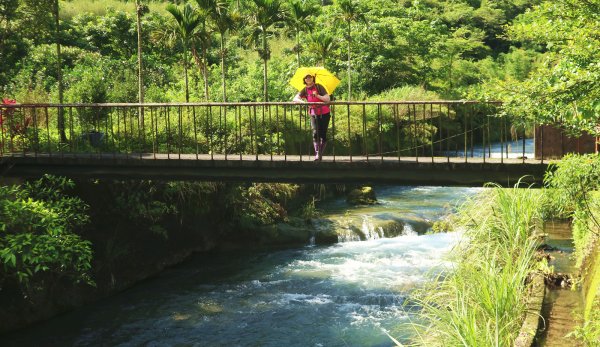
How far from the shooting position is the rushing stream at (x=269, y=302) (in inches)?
385

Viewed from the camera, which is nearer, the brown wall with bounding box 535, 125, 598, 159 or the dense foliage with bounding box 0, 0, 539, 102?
the brown wall with bounding box 535, 125, 598, 159

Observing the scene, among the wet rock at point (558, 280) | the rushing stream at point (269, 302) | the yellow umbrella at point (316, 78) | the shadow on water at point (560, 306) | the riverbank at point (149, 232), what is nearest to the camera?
the shadow on water at point (560, 306)

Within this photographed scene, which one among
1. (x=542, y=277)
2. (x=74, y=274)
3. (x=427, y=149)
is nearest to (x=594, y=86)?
(x=542, y=277)

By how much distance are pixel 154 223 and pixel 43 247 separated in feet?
12.6

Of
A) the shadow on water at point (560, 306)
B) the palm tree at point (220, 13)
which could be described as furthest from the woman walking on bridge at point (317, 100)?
the palm tree at point (220, 13)

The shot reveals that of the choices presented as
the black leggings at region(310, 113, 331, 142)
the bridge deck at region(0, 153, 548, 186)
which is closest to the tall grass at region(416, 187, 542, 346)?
the bridge deck at region(0, 153, 548, 186)

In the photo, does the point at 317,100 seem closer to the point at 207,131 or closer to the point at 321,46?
the point at 207,131

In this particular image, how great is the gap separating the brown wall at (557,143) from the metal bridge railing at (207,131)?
0.40 metres

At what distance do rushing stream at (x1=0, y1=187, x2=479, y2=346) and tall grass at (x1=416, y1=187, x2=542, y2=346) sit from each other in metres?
0.66

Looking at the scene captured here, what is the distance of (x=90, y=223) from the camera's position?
39.8 ft

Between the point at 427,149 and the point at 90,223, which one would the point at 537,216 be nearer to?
the point at 90,223

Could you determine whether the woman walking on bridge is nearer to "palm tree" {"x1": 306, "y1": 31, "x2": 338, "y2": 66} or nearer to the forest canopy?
the forest canopy

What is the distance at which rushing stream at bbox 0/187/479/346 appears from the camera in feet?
32.1

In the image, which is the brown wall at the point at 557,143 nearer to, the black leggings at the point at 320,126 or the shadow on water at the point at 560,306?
the shadow on water at the point at 560,306
